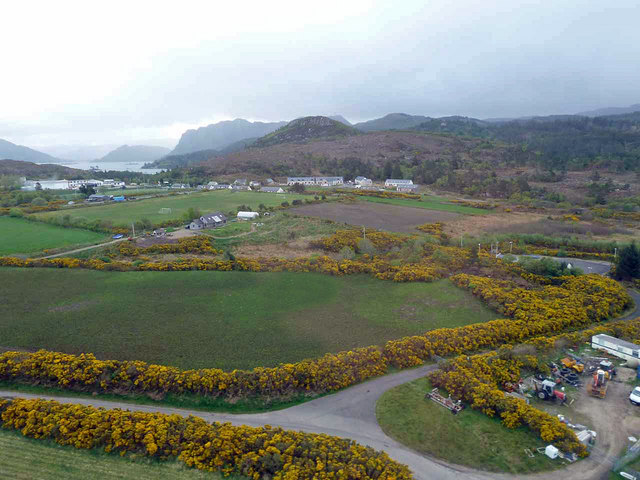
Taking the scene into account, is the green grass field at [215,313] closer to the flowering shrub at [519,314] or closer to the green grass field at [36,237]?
the flowering shrub at [519,314]

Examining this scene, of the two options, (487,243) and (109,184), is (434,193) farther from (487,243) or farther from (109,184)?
(109,184)

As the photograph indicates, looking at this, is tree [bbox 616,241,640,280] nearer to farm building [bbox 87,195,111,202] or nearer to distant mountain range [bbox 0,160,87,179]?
farm building [bbox 87,195,111,202]

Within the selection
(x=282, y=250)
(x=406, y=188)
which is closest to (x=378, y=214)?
(x=282, y=250)

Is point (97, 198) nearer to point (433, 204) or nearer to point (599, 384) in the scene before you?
point (433, 204)

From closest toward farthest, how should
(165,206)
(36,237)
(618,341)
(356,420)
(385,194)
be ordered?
1. (356,420)
2. (618,341)
3. (36,237)
4. (165,206)
5. (385,194)

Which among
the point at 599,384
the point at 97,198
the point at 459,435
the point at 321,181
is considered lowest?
the point at 599,384

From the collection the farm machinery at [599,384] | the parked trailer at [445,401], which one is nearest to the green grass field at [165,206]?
the parked trailer at [445,401]
